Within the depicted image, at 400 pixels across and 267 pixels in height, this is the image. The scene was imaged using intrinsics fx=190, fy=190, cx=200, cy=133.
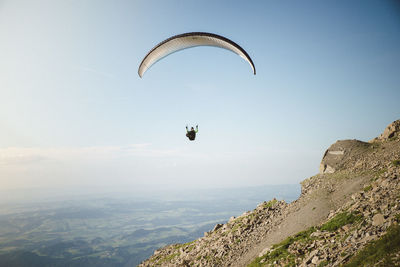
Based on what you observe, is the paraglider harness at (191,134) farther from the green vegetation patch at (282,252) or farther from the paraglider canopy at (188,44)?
the green vegetation patch at (282,252)

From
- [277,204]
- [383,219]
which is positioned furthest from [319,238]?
[277,204]

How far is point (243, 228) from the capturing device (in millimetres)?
23172

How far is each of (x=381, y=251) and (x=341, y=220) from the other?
22.5 feet

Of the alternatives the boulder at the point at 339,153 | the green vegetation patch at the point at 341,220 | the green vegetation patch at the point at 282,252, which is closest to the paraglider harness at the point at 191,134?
the green vegetation patch at the point at 282,252

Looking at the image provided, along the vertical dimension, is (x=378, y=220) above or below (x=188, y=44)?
below

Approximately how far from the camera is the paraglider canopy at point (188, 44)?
15.1 metres

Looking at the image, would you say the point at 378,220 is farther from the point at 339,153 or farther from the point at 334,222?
the point at 339,153

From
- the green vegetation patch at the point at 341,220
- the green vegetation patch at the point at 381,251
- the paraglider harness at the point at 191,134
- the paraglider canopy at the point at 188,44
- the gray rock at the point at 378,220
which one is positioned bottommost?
the green vegetation patch at the point at 341,220

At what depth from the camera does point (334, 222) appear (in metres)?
14.7

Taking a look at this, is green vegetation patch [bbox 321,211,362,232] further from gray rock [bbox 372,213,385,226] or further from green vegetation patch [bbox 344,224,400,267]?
green vegetation patch [bbox 344,224,400,267]

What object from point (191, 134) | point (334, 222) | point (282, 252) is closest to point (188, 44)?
point (191, 134)

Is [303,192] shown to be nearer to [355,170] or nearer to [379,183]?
[355,170]

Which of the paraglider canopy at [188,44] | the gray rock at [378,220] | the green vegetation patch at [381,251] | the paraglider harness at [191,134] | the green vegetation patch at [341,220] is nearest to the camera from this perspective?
the green vegetation patch at [381,251]

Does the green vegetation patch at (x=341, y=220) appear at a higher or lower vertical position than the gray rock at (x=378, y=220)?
lower
